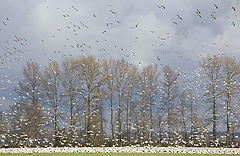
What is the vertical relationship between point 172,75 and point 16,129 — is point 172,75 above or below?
above

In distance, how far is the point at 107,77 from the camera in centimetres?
3603

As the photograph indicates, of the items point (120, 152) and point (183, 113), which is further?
point (183, 113)

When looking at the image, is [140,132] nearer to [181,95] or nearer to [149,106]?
[149,106]

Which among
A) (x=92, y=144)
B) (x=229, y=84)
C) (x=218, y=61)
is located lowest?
(x=92, y=144)

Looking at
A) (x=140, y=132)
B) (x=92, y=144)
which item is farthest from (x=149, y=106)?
(x=92, y=144)

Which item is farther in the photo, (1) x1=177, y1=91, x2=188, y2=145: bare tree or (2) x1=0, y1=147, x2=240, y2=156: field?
(1) x1=177, y1=91, x2=188, y2=145: bare tree

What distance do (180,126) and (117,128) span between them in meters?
7.77

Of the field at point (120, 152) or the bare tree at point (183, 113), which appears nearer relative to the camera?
the field at point (120, 152)

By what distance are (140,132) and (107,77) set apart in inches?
315

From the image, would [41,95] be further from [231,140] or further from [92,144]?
[231,140]

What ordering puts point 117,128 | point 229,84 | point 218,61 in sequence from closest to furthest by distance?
point 229,84 < point 218,61 < point 117,128

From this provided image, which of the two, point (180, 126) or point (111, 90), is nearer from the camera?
point (180, 126)

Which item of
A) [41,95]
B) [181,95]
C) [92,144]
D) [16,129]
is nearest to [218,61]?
[181,95]

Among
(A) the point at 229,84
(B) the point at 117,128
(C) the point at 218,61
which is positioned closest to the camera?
(A) the point at 229,84
